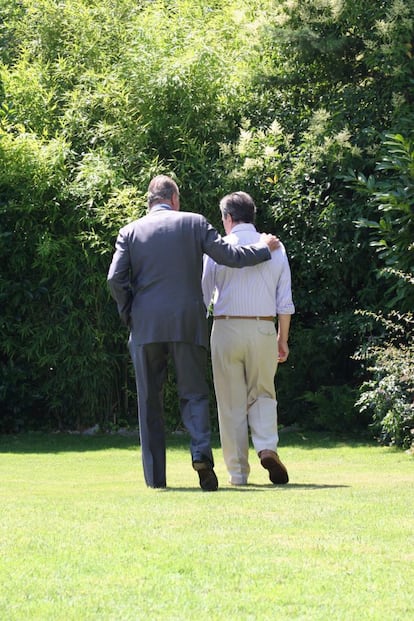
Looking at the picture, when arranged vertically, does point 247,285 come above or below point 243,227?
below

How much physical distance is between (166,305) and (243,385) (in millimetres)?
852

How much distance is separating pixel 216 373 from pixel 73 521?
226 centimetres

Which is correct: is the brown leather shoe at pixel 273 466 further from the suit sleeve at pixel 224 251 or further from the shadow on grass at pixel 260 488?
the suit sleeve at pixel 224 251

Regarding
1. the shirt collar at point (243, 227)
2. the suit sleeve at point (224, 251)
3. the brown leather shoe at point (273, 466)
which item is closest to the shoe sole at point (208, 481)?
the brown leather shoe at point (273, 466)

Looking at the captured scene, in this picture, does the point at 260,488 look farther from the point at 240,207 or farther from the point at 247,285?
the point at 240,207

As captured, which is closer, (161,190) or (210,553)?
(210,553)

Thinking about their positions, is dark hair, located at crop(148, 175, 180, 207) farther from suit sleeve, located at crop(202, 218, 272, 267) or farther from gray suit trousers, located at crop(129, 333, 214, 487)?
gray suit trousers, located at crop(129, 333, 214, 487)

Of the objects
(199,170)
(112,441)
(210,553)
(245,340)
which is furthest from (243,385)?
(199,170)

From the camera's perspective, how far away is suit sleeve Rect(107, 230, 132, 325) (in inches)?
261

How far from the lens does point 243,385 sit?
23.2 feet

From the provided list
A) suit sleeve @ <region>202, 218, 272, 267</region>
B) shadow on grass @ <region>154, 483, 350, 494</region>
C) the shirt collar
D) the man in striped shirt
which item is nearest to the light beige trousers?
the man in striped shirt

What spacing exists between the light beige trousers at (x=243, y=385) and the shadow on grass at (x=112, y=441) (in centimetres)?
346

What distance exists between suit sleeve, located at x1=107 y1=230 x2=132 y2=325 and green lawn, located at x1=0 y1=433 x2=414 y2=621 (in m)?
1.13

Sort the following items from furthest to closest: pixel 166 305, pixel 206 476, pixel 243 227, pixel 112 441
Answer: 1. pixel 112 441
2. pixel 243 227
3. pixel 166 305
4. pixel 206 476
